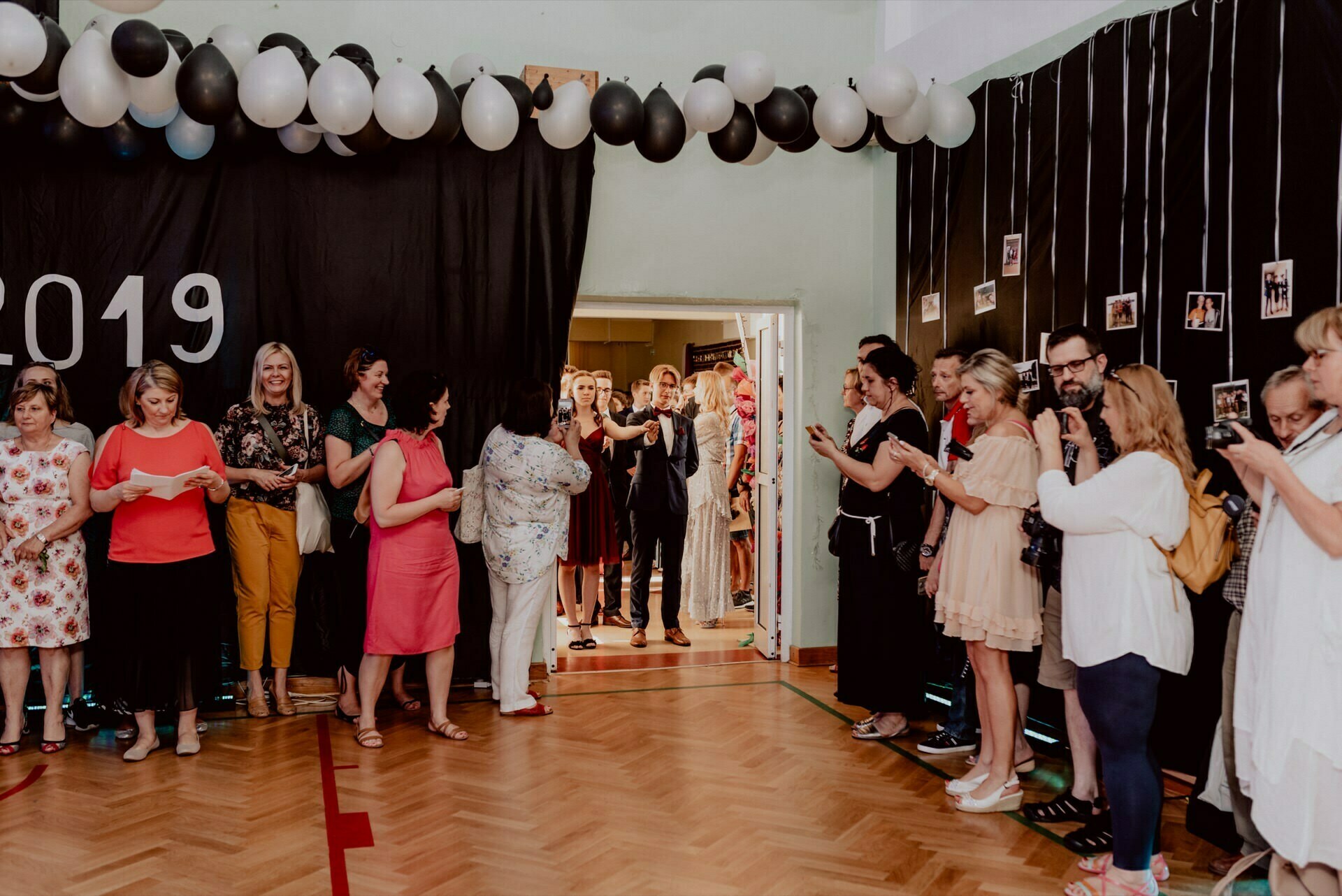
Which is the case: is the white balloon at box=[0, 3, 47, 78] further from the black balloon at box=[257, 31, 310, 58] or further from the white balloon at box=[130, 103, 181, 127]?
the black balloon at box=[257, 31, 310, 58]

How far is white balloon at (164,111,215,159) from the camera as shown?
4.43 m

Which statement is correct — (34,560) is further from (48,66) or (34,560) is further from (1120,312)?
(1120,312)

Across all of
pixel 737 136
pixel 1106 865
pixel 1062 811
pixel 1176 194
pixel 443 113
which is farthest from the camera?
pixel 737 136

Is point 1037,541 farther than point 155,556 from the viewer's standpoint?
No

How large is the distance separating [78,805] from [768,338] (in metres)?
4.11

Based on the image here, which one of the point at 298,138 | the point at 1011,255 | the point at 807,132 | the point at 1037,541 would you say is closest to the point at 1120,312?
the point at 1011,255

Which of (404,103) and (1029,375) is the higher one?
(404,103)

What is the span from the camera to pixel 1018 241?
472 centimetres

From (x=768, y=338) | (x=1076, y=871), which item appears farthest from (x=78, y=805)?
(x=768, y=338)

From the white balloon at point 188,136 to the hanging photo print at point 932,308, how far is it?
3571 millimetres

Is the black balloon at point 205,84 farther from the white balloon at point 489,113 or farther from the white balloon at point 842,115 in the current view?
the white balloon at point 842,115

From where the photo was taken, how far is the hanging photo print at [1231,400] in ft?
11.4

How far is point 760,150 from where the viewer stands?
482 centimetres

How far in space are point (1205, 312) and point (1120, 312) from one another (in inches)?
16.6
